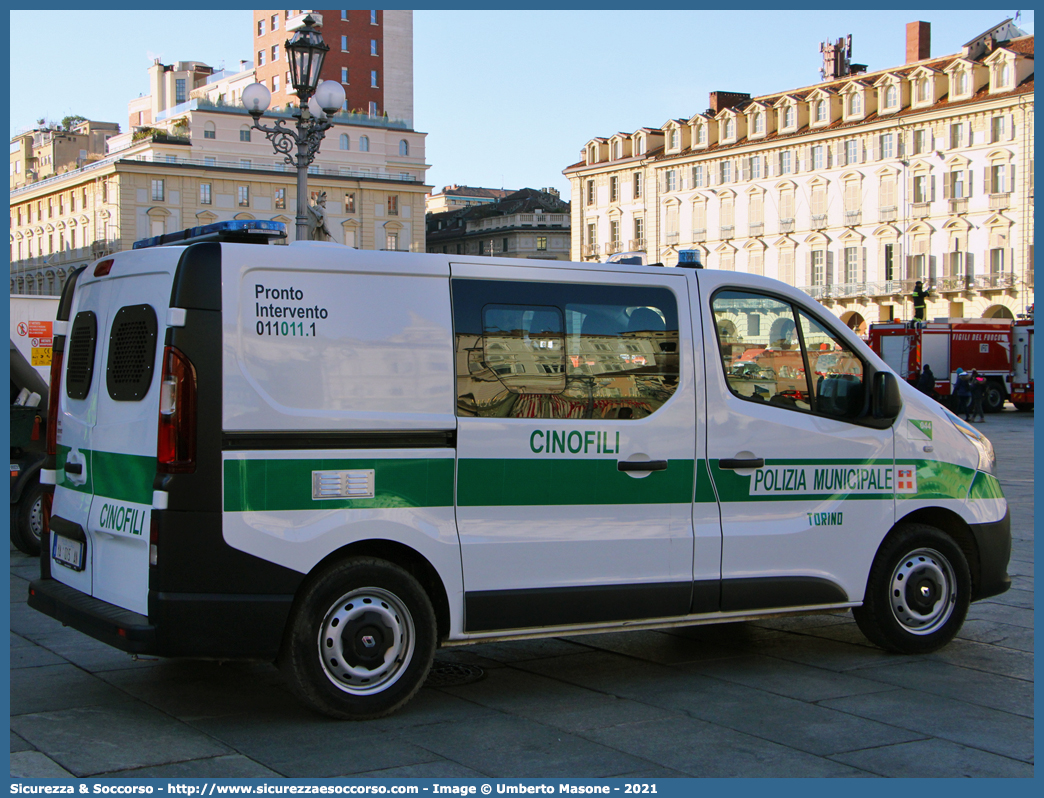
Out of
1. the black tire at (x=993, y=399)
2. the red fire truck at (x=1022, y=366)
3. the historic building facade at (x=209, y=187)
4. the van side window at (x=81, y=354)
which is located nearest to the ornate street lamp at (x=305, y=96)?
the van side window at (x=81, y=354)

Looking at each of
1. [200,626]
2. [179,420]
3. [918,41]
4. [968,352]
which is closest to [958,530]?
[200,626]

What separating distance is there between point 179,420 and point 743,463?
2766 millimetres

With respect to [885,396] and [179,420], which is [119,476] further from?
[885,396]

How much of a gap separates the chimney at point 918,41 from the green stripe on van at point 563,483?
77.5 meters

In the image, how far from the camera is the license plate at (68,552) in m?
5.82

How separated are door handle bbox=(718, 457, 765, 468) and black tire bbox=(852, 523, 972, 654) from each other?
3.18 ft

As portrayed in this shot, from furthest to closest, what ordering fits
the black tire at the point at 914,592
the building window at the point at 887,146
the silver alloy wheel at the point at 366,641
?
the building window at the point at 887,146 < the black tire at the point at 914,592 < the silver alloy wheel at the point at 366,641

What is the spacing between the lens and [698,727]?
5.40m

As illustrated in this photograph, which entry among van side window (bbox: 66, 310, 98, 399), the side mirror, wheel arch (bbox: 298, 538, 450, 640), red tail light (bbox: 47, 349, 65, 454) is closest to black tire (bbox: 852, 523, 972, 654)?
the side mirror

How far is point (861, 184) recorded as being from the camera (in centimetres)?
7669

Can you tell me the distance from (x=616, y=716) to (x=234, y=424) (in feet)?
6.92

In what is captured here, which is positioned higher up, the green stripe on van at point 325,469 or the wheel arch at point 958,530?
the green stripe on van at point 325,469

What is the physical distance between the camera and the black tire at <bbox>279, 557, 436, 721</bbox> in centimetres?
540

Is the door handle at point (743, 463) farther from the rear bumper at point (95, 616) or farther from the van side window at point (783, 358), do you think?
the rear bumper at point (95, 616)
